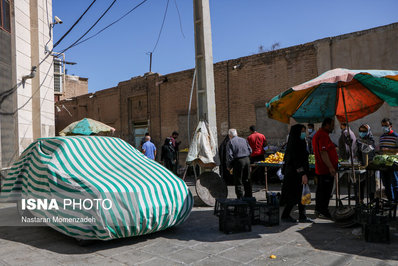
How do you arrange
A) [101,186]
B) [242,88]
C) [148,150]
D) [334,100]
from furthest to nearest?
[242,88] < [148,150] < [334,100] < [101,186]

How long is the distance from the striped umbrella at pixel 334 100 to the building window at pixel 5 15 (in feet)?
28.2

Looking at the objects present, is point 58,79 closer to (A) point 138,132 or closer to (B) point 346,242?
(A) point 138,132

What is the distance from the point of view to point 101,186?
15.1 ft

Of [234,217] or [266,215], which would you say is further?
[266,215]

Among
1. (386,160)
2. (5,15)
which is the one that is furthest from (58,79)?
(386,160)

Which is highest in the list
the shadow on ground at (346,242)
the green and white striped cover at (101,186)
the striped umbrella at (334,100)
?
the striped umbrella at (334,100)

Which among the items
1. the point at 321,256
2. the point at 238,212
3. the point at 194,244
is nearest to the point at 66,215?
the point at 194,244

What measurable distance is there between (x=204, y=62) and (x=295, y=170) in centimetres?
413

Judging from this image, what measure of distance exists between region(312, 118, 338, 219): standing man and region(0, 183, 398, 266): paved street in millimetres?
540

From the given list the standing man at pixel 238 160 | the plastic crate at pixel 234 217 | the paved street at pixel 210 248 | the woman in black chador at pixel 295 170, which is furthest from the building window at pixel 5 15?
the woman in black chador at pixel 295 170

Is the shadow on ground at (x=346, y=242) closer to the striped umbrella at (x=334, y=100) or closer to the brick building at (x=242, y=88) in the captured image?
the striped umbrella at (x=334, y=100)

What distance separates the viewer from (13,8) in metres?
11.0

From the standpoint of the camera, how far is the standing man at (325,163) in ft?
19.6

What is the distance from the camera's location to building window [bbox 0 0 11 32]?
1038 centimetres
